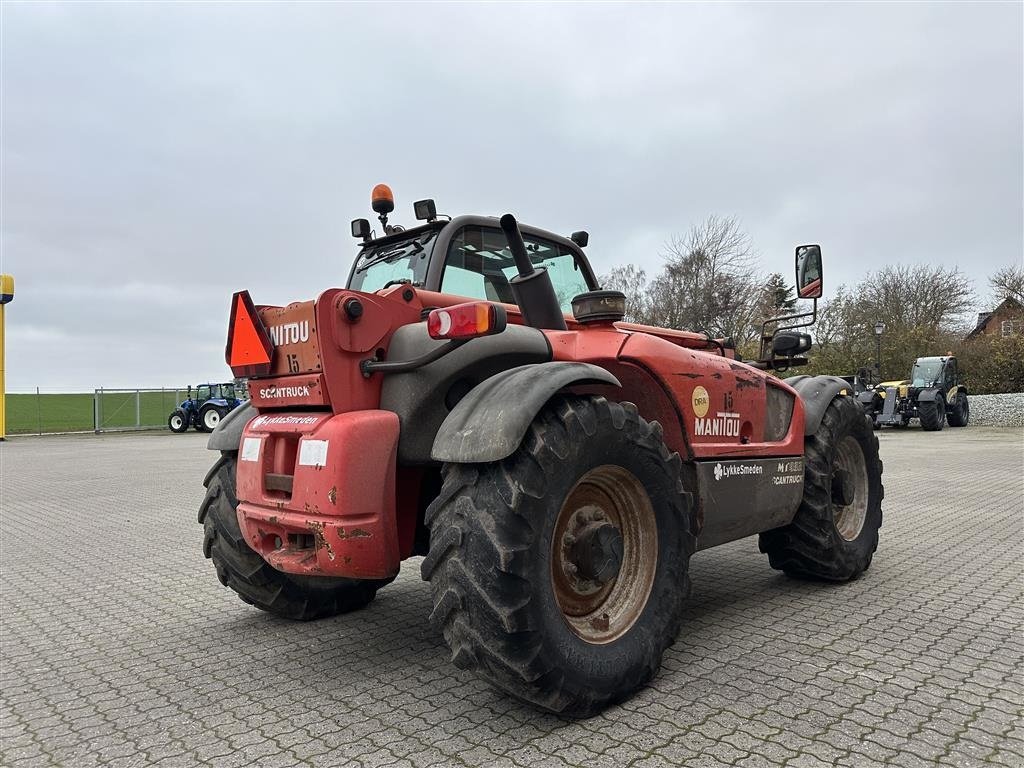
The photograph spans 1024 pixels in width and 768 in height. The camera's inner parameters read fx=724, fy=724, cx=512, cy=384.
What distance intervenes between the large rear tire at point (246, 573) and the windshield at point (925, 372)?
24.5 m

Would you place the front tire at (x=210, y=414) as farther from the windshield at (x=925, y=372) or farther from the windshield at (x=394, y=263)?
the windshield at (x=394, y=263)

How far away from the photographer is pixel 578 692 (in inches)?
102

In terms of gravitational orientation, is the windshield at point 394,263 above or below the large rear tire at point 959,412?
above

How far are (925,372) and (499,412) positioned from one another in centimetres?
2556

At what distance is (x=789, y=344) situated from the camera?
4.84 meters

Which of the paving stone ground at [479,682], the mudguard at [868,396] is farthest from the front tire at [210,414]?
the paving stone ground at [479,682]

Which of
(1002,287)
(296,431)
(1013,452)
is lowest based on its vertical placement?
(1013,452)

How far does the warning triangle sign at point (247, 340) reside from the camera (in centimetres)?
315

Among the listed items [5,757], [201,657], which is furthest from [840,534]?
[5,757]

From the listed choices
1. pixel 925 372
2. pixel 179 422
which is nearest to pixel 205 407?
pixel 179 422

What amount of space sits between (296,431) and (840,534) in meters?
3.50

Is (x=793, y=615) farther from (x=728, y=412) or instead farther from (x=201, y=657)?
(x=201, y=657)

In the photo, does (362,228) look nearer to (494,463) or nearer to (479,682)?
(494,463)

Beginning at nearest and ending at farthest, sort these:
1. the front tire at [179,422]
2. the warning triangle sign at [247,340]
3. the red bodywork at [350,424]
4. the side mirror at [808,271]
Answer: the red bodywork at [350,424]
the warning triangle sign at [247,340]
the side mirror at [808,271]
the front tire at [179,422]
